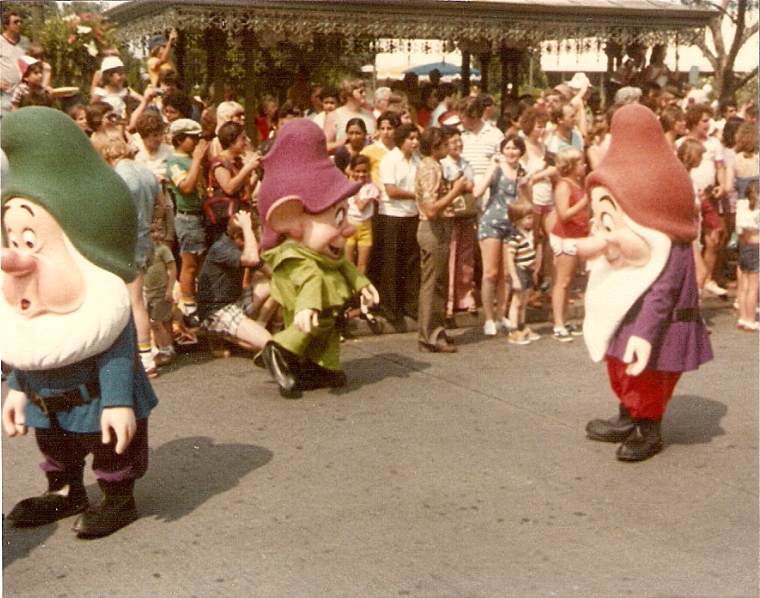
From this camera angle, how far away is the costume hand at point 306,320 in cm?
666

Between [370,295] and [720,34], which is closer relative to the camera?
[370,295]

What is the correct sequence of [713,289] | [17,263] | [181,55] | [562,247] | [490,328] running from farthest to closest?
[181,55], [713,289], [490,328], [562,247], [17,263]

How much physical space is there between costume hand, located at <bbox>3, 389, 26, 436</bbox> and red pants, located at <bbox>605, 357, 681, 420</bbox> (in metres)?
2.81

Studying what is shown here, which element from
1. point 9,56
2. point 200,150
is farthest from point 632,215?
point 9,56

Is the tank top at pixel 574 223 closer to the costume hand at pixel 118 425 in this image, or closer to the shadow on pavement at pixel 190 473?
the shadow on pavement at pixel 190 473

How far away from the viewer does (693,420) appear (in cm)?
666

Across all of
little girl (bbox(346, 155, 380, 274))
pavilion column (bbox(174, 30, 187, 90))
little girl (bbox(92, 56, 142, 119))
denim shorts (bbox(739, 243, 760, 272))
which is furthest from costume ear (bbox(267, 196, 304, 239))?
pavilion column (bbox(174, 30, 187, 90))

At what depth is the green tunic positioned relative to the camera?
6.84 meters

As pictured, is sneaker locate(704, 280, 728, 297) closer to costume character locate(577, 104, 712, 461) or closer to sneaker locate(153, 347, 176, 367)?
costume character locate(577, 104, 712, 461)

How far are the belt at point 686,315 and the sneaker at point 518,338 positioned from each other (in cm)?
288

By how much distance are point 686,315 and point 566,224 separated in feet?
9.59

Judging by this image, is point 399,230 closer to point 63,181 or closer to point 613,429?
point 613,429

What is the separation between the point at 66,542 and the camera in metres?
4.83

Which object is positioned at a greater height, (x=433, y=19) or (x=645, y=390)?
(x=433, y=19)
